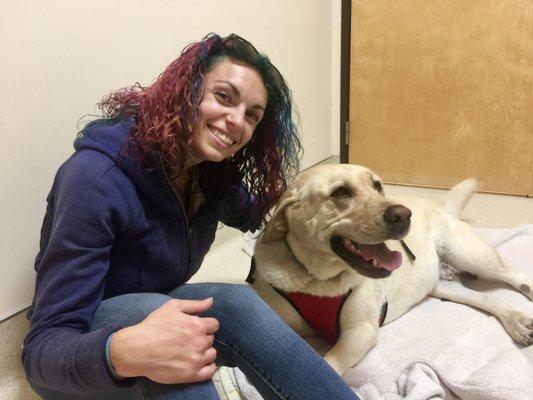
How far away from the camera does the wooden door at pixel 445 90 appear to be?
2.42m

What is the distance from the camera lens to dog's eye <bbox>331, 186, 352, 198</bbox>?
1189mm

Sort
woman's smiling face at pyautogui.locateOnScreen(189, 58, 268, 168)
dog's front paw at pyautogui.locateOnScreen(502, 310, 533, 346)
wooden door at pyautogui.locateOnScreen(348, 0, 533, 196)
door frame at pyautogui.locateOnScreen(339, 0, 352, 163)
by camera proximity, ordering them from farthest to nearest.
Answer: door frame at pyautogui.locateOnScreen(339, 0, 352, 163), wooden door at pyautogui.locateOnScreen(348, 0, 533, 196), dog's front paw at pyautogui.locateOnScreen(502, 310, 533, 346), woman's smiling face at pyautogui.locateOnScreen(189, 58, 268, 168)

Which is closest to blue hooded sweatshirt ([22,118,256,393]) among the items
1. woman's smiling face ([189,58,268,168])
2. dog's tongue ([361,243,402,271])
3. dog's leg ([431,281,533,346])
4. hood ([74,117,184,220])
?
hood ([74,117,184,220])

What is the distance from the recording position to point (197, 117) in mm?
958

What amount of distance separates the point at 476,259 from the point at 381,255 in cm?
63

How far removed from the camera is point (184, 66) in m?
0.97

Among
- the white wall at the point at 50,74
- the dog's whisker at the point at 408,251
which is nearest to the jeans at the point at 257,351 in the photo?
the white wall at the point at 50,74

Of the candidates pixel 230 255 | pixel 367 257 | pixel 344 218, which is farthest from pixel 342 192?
pixel 230 255

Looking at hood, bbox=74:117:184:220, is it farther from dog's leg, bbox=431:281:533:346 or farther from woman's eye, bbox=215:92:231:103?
dog's leg, bbox=431:281:533:346

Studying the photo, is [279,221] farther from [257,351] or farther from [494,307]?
[494,307]

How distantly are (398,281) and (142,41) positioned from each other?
1.19m

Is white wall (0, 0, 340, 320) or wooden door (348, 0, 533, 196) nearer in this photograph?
white wall (0, 0, 340, 320)

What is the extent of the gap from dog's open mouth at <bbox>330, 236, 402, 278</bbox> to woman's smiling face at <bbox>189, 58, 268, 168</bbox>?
16.2 inches

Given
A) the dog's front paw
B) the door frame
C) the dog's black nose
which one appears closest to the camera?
the dog's black nose
